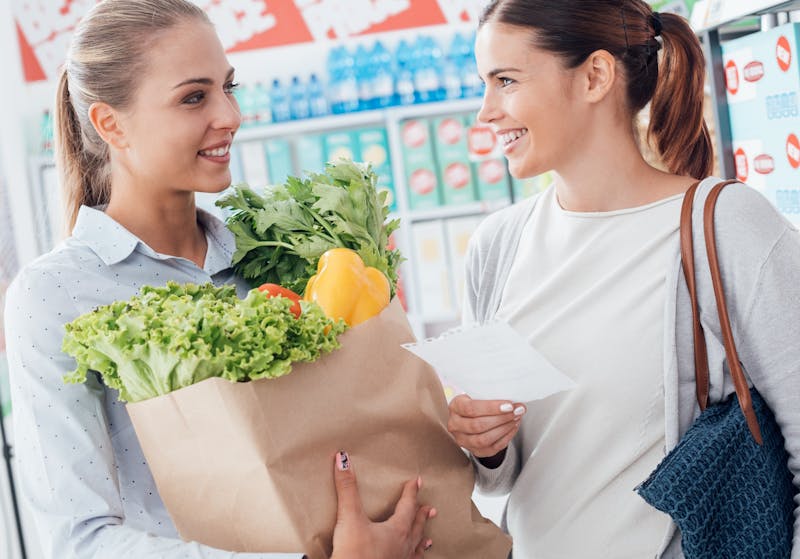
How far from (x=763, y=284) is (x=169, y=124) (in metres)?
1.04

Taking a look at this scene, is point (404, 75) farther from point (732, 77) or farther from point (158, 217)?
point (158, 217)

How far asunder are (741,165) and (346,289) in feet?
4.24

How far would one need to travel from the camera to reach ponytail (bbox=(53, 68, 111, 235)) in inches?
64.2

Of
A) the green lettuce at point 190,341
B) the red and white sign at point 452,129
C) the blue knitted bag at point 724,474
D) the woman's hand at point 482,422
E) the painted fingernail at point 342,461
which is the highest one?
the red and white sign at point 452,129

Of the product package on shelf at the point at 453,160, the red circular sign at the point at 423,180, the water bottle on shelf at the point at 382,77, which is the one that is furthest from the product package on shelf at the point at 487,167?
the water bottle on shelf at the point at 382,77

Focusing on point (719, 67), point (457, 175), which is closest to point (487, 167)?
point (457, 175)

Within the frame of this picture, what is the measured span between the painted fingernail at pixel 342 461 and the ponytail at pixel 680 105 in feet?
2.87

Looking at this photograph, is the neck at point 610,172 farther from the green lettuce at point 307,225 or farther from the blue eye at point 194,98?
the blue eye at point 194,98

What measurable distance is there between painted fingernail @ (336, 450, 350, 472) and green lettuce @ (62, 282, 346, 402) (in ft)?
0.55

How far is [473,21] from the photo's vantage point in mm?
5109

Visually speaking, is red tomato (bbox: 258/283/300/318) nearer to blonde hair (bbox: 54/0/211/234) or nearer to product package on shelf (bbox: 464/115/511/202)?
blonde hair (bbox: 54/0/211/234)

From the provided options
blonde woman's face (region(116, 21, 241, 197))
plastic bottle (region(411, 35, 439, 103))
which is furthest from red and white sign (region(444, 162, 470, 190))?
blonde woman's face (region(116, 21, 241, 197))

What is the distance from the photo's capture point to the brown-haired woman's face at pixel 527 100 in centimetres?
154

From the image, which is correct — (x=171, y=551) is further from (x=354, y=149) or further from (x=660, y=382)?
(x=354, y=149)
